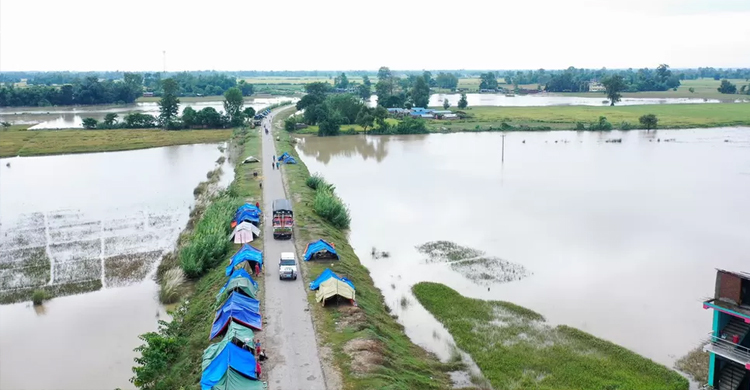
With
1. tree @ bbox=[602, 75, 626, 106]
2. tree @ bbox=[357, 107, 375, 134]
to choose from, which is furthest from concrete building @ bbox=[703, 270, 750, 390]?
tree @ bbox=[602, 75, 626, 106]

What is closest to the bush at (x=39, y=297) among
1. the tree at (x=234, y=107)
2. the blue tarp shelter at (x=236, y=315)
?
the blue tarp shelter at (x=236, y=315)

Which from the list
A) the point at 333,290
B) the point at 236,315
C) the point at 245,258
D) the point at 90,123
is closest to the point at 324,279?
the point at 333,290

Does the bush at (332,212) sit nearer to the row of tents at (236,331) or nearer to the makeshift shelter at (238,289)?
the row of tents at (236,331)

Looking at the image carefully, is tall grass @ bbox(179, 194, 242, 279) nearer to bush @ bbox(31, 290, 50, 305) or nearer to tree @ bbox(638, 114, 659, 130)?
bush @ bbox(31, 290, 50, 305)

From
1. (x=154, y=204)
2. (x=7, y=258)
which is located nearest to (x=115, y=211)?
(x=154, y=204)

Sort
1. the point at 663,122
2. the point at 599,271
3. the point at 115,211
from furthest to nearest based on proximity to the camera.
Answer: the point at 663,122 < the point at 115,211 < the point at 599,271

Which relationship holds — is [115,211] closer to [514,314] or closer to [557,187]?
[514,314]

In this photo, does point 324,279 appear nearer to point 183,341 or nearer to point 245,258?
point 245,258
